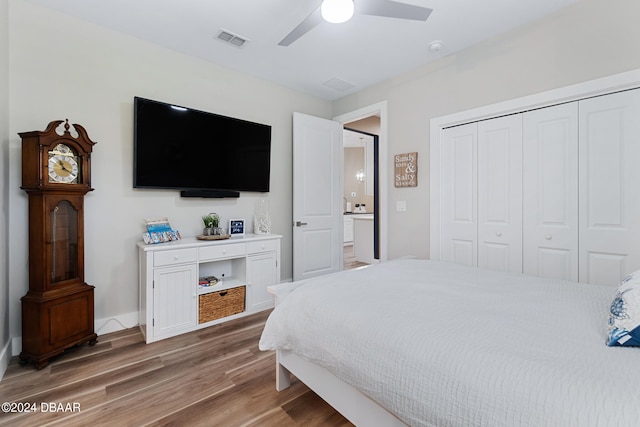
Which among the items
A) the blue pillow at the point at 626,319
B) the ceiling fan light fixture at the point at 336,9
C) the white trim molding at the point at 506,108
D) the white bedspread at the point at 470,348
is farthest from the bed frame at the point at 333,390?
the white trim molding at the point at 506,108

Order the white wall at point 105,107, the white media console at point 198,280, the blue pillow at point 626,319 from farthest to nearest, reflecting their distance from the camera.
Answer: the white media console at point 198,280
the white wall at point 105,107
the blue pillow at point 626,319

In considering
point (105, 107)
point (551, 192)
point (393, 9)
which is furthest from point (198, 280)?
point (551, 192)

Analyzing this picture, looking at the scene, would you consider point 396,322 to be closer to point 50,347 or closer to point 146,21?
point 50,347

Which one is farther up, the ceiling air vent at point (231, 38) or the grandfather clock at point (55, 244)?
the ceiling air vent at point (231, 38)

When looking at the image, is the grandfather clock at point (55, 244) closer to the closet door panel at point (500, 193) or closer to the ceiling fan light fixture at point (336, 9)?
the ceiling fan light fixture at point (336, 9)

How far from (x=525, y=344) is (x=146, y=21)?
10.8ft

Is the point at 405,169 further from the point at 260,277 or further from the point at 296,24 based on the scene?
the point at 260,277

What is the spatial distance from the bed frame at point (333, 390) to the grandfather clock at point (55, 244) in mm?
1635

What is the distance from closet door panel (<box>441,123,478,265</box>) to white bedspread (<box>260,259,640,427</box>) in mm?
1237

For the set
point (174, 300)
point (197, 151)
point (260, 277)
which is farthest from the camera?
point (260, 277)

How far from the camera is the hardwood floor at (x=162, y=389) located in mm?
1557

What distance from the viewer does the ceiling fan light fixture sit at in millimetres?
1637

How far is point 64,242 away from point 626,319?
319 centimetres

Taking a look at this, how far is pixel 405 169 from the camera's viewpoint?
3336 mm
